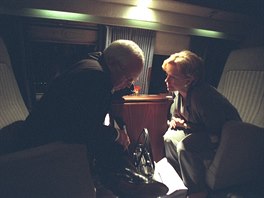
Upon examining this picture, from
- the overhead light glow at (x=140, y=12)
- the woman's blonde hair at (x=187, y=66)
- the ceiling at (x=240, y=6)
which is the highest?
the ceiling at (x=240, y=6)

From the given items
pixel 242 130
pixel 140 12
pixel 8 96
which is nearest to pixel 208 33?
pixel 140 12

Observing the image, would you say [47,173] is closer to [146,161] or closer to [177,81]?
[146,161]

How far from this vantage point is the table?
6.53 feet

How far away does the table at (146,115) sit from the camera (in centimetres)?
199

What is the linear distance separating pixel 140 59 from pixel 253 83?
5.36ft

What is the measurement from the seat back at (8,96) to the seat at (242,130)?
1861mm

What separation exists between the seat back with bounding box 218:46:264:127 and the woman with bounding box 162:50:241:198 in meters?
0.64

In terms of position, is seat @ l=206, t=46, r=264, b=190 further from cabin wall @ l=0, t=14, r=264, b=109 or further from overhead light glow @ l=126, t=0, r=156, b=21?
overhead light glow @ l=126, t=0, r=156, b=21

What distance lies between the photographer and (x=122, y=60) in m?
1.34

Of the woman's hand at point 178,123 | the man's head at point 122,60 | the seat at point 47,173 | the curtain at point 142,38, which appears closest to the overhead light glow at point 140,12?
the curtain at point 142,38

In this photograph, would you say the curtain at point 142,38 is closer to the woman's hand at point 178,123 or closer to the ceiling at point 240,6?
the ceiling at point 240,6

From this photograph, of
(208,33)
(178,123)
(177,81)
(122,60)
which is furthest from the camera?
(208,33)

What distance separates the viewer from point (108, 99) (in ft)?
4.05

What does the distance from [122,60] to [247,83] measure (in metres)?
1.79
